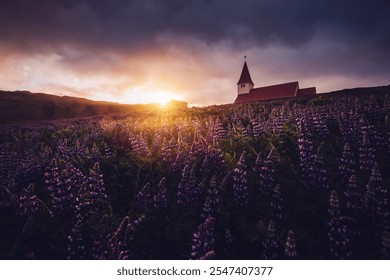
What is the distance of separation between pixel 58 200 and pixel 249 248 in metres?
2.22

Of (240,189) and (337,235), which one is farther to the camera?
(240,189)

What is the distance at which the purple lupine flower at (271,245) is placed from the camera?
212cm

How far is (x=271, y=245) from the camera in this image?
2.14 meters

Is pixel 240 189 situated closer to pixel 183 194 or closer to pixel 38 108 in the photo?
pixel 183 194

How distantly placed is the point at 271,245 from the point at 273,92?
3965 centimetres

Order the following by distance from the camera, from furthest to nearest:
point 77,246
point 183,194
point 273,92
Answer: point 273,92 < point 183,194 < point 77,246

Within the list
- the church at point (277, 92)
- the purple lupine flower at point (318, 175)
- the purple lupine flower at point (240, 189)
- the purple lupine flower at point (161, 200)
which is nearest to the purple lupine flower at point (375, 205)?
the purple lupine flower at point (318, 175)

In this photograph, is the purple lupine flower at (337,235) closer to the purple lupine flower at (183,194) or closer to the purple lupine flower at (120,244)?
the purple lupine flower at (183,194)

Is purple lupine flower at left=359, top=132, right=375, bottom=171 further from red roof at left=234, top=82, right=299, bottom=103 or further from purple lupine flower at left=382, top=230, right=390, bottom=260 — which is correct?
red roof at left=234, top=82, right=299, bottom=103

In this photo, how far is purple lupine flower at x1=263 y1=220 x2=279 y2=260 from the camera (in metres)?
2.12

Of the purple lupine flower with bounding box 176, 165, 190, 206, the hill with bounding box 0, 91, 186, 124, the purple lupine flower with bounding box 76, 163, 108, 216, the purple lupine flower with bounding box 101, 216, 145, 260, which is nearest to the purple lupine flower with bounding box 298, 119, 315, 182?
the purple lupine flower with bounding box 176, 165, 190, 206

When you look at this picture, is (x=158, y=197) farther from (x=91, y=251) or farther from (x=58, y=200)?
(x=58, y=200)

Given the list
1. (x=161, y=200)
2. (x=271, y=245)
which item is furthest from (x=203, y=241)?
(x=161, y=200)
